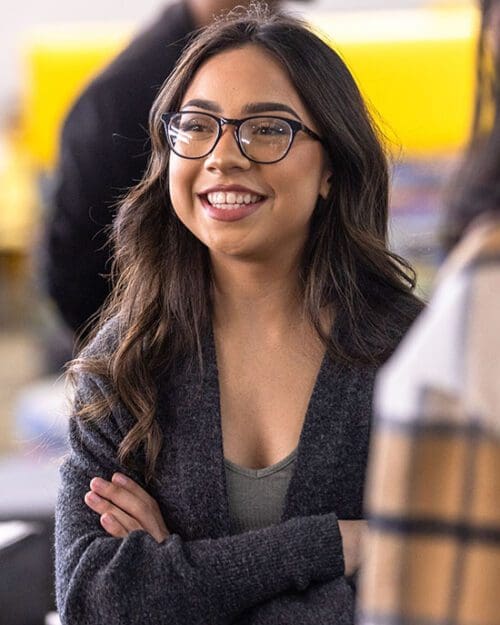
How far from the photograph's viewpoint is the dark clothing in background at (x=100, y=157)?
2.51 metres

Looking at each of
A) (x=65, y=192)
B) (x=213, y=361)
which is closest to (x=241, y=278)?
(x=213, y=361)

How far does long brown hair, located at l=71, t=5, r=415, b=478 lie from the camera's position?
175cm

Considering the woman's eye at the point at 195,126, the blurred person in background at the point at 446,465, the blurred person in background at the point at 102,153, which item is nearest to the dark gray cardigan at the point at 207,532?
the woman's eye at the point at 195,126

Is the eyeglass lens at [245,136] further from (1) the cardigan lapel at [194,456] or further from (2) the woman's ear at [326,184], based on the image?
(1) the cardigan lapel at [194,456]

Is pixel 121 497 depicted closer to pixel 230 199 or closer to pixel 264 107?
pixel 230 199

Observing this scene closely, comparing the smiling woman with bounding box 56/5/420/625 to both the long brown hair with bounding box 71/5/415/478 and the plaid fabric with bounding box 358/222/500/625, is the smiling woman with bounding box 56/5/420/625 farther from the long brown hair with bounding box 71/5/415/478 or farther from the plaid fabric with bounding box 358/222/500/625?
the plaid fabric with bounding box 358/222/500/625

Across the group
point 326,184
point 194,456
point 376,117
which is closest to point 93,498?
point 194,456

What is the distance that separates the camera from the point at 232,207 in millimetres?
1695

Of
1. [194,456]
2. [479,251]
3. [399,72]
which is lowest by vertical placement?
[194,456]

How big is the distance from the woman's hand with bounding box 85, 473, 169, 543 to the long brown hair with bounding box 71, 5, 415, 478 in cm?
4

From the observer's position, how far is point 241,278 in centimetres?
179

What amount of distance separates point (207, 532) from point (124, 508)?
108 mm

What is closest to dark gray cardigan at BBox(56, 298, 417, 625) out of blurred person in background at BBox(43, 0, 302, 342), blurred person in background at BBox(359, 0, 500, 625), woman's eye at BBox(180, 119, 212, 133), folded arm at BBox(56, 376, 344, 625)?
folded arm at BBox(56, 376, 344, 625)

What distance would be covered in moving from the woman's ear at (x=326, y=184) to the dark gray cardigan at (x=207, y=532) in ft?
0.67
